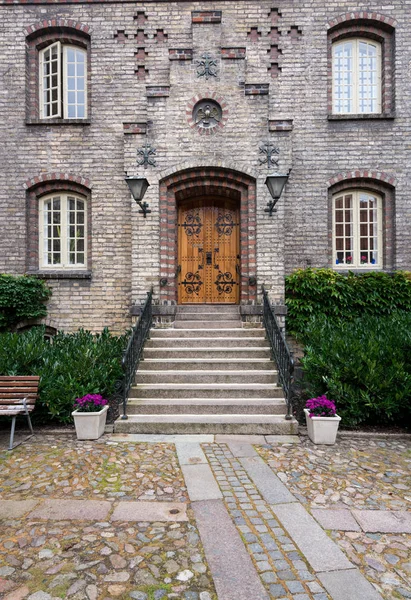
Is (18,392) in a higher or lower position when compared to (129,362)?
lower

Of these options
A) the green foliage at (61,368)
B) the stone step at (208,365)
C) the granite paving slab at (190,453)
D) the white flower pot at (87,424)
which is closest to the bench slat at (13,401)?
the green foliage at (61,368)

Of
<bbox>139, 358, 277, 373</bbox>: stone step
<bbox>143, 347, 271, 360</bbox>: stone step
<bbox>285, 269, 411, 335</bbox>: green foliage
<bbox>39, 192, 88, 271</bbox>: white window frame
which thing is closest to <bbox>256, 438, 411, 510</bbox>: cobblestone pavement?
<bbox>139, 358, 277, 373</bbox>: stone step

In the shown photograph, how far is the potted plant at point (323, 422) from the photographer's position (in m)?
5.23

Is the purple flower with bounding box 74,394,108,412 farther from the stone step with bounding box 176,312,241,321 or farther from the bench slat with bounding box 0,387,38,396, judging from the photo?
the stone step with bounding box 176,312,241,321

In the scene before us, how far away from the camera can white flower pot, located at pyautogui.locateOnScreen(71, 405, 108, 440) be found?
5348 mm

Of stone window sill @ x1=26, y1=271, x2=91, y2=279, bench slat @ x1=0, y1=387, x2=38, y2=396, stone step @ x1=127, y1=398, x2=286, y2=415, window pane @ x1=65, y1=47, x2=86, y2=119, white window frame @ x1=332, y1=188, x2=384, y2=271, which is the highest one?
window pane @ x1=65, y1=47, x2=86, y2=119

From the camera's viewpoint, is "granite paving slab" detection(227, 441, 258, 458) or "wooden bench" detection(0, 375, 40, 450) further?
"wooden bench" detection(0, 375, 40, 450)

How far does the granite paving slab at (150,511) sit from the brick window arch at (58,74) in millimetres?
8577

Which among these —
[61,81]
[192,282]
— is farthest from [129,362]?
[61,81]

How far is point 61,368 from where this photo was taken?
19.7ft

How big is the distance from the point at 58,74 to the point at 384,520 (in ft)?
34.9

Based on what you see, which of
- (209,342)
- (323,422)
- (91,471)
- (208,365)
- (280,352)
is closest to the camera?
(91,471)

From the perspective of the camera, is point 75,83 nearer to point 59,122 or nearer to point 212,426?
point 59,122

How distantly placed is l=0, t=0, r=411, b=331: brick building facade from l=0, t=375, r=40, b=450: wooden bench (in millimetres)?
3261
